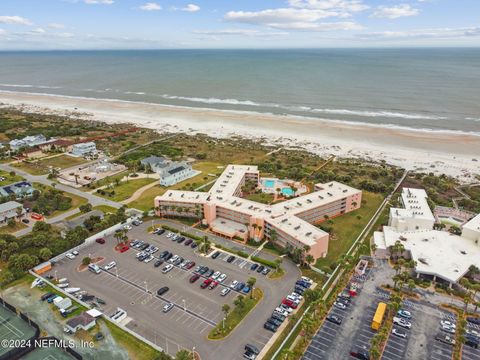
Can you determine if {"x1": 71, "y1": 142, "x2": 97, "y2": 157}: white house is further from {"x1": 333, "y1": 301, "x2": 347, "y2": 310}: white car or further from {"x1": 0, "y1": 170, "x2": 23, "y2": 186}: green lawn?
{"x1": 333, "y1": 301, "x2": 347, "y2": 310}: white car

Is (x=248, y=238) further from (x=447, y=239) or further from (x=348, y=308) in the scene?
(x=447, y=239)

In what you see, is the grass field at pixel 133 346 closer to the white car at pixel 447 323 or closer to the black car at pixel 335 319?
the black car at pixel 335 319

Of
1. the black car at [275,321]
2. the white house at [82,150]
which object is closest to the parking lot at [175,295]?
the black car at [275,321]

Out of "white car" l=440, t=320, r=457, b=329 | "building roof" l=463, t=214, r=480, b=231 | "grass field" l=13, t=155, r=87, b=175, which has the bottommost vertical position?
"white car" l=440, t=320, r=457, b=329

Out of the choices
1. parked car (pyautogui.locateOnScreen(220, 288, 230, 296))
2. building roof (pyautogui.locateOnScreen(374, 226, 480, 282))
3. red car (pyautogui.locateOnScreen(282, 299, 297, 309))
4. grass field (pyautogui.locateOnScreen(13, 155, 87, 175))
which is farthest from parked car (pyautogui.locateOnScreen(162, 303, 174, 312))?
grass field (pyautogui.locateOnScreen(13, 155, 87, 175))

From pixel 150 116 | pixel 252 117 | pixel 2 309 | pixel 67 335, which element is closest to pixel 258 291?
pixel 67 335

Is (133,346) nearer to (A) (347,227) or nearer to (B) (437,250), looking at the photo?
(A) (347,227)
